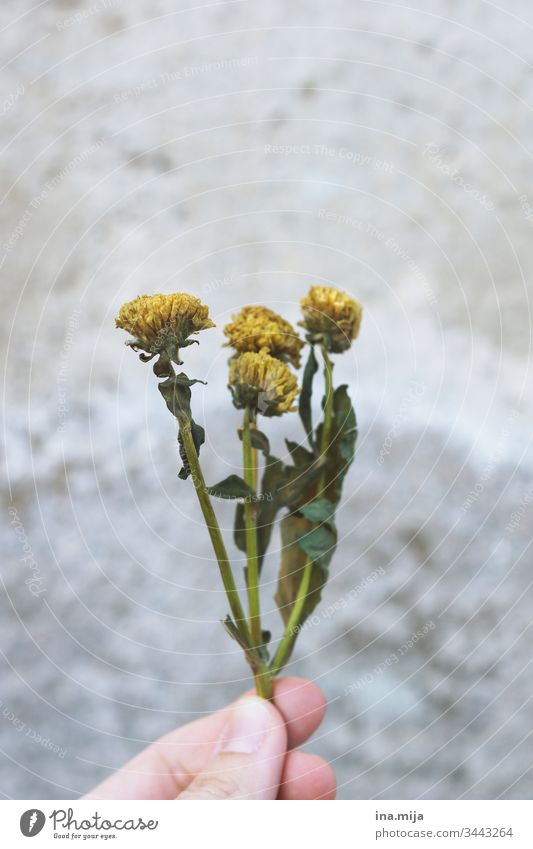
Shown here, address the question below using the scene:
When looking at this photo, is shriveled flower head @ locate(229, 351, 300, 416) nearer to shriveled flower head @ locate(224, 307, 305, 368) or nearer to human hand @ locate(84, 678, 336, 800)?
shriveled flower head @ locate(224, 307, 305, 368)

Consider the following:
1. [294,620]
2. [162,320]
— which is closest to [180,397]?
[162,320]

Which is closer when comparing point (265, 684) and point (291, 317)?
point (265, 684)

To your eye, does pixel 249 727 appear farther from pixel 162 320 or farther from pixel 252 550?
pixel 162 320

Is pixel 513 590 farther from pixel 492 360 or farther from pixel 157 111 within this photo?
pixel 157 111

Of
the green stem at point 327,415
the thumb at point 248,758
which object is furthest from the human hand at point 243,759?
the green stem at point 327,415
